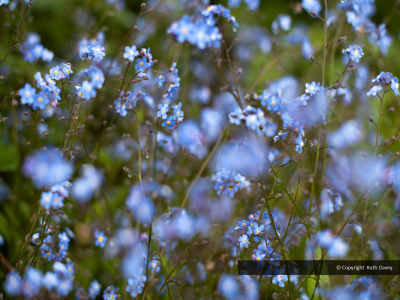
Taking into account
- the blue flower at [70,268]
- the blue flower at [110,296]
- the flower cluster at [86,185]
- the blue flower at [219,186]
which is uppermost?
the flower cluster at [86,185]

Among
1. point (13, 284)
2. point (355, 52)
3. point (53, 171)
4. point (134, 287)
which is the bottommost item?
point (13, 284)

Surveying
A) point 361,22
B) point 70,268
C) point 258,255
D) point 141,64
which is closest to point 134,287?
point 70,268

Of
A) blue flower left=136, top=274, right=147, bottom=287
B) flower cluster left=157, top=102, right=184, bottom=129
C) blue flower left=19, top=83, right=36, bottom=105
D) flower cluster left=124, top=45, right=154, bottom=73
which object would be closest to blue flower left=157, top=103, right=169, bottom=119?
flower cluster left=157, top=102, right=184, bottom=129

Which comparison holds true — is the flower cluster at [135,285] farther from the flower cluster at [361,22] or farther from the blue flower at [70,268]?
the flower cluster at [361,22]

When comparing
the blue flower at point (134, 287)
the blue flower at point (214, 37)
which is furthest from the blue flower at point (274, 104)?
the blue flower at point (134, 287)

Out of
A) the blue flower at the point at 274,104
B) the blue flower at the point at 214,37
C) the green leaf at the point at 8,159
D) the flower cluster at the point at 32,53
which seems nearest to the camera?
the blue flower at the point at 214,37

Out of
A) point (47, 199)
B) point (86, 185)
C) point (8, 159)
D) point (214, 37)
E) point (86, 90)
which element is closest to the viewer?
point (47, 199)

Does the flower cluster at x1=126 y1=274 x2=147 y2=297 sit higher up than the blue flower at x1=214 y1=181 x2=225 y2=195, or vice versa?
the blue flower at x1=214 y1=181 x2=225 y2=195

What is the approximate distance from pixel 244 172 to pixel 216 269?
0.75 m

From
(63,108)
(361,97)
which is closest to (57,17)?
(63,108)

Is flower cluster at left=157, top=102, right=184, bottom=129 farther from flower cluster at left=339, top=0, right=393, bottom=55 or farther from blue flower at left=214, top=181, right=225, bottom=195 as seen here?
flower cluster at left=339, top=0, right=393, bottom=55

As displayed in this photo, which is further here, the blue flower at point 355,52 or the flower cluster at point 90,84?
the blue flower at point 355,52

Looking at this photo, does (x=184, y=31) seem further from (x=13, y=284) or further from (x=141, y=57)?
(x=13, y=284)

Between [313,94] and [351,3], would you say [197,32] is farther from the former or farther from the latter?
[351,3]
